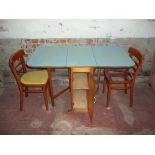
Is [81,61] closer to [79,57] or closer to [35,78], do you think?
[79,57]

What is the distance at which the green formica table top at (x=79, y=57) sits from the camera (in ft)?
7.54

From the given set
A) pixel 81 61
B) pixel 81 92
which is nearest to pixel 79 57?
pixel 81 61

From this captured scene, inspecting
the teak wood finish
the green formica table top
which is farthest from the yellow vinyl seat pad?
the teak wood finish

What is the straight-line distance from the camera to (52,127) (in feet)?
8.14

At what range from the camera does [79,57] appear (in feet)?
8.25

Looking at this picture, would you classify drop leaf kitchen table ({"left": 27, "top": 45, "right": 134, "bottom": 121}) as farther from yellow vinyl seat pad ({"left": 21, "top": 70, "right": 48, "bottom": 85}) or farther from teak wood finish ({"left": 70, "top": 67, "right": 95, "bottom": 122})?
yellow vinyl seat pad ({"left": 21, "top": 70, "right": 48, "bottom": 85})

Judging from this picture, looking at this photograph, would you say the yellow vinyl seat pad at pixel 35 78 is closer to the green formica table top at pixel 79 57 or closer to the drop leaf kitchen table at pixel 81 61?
the drop leaf kitchen table at pixel 81 61

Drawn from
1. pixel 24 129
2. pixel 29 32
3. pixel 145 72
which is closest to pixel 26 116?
pixel 24 129

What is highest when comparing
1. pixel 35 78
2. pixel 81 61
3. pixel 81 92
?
pixel 81 61

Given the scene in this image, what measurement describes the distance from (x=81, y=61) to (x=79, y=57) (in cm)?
15

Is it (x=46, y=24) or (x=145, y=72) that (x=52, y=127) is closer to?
(x=46, y=24)

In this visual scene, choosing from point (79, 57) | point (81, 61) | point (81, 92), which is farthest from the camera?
point (81, 92)

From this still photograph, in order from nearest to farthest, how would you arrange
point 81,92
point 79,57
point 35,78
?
point 79,57 < point 35,78 < point 81,92

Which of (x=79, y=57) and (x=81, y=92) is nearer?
(x=79, y=57)
